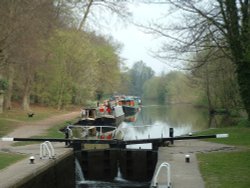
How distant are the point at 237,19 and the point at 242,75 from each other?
3.03 m

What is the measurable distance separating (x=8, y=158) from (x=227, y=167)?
707cm

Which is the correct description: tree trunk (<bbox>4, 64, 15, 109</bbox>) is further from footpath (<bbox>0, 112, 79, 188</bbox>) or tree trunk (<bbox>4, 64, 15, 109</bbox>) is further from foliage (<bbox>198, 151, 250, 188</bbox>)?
foliage (<bbox>198, 151, 250, 188</bbox>)

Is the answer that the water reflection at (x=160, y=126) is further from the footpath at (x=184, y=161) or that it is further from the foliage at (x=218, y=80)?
the foliage at (x=218, y=80)

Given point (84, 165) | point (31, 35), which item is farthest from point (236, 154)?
point (31, 35)


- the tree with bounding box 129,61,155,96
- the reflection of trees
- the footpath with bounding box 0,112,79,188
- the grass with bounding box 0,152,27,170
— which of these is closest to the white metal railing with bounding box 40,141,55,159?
the footpath with bounding box 0,112,79,188

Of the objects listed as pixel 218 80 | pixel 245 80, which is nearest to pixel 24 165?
pixel 245 80

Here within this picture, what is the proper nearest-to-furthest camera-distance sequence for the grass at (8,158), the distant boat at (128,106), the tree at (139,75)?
the grass at (8,158) → the distant boat at (128,106) → the tree at (139,75)

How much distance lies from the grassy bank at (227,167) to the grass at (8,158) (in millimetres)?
5859

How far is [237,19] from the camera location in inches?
915

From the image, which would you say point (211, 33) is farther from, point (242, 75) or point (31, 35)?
point (31, 35)

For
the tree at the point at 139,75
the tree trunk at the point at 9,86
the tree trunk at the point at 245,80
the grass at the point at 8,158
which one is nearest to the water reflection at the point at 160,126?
the tree trunk at the point at 245,80

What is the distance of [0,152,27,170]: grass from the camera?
43.2ft

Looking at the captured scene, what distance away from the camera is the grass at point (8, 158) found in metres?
13.2

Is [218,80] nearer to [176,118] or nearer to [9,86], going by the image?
[176,118]
